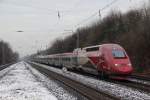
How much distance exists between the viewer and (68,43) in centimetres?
10200

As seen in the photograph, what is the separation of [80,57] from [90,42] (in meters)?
45.5

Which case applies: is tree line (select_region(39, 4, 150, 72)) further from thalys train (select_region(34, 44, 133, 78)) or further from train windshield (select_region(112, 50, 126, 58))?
train windshield (select_region(112, 50, 126, 58))

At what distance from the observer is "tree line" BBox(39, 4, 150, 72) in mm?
44344

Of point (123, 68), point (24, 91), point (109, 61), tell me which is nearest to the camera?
point (24, 91)

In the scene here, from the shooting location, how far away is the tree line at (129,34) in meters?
44.3

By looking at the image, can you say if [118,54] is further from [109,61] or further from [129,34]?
[129,34]

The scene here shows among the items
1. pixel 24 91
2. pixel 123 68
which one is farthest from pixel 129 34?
pixel 24 91

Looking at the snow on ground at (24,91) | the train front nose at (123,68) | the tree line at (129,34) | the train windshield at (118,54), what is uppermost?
the tree line at (129,34)

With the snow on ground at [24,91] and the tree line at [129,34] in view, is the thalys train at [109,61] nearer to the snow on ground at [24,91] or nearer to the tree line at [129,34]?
the snow on ground at [24,91]

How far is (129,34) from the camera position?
178 feet

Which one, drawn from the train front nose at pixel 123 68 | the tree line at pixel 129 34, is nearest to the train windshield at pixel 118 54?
the train front nose at pixel 123 68

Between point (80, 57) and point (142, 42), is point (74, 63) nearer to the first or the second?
point (80, 57)

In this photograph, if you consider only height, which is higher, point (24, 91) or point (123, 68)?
point (123, 68)

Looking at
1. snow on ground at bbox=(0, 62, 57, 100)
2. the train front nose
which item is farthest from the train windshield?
snow on ground at bbox=(0, 62, 57, 100)
